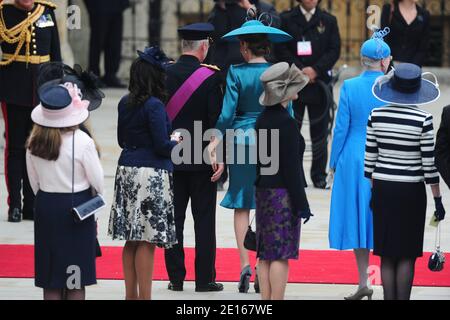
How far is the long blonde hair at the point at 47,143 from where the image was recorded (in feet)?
25.8

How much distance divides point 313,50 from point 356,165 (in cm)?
420

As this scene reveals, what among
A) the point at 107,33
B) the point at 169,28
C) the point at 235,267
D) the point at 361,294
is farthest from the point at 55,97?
the point at 169,28

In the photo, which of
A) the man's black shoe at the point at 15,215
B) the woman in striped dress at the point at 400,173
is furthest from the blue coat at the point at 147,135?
the man's black shoe at the point at 15,215

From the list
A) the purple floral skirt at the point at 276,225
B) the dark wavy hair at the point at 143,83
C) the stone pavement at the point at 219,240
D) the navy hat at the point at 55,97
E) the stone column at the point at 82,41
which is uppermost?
the navy hat at the point at 55,97

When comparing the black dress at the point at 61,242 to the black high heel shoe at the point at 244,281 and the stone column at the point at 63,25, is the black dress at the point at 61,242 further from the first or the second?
the stone column at the point at 63,25

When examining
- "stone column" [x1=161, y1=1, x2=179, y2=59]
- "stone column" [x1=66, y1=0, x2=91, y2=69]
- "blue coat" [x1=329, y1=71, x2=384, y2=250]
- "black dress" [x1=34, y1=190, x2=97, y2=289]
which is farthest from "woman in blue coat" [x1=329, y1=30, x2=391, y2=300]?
"stone column" [x1=161, y1=1, x2=179, y2=59]

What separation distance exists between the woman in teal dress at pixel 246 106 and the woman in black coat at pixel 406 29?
4318mm

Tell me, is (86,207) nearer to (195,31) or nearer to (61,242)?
(61,242)

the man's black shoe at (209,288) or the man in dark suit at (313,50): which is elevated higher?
the man in dark suit at (313,50)

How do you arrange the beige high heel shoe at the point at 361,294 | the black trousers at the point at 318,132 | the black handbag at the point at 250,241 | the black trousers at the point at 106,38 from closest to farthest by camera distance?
1. the black handbag at the point at 250,241
2. the beige high heel shoe at the point at 361,294
3. the black trousers at the point at 318,132
4. the black trousers at the point at 106,38

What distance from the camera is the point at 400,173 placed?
8.38 metres

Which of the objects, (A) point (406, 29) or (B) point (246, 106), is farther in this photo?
(A) point (406, 29)

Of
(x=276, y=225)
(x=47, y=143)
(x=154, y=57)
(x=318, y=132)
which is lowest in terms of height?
(x=318, y=132)
